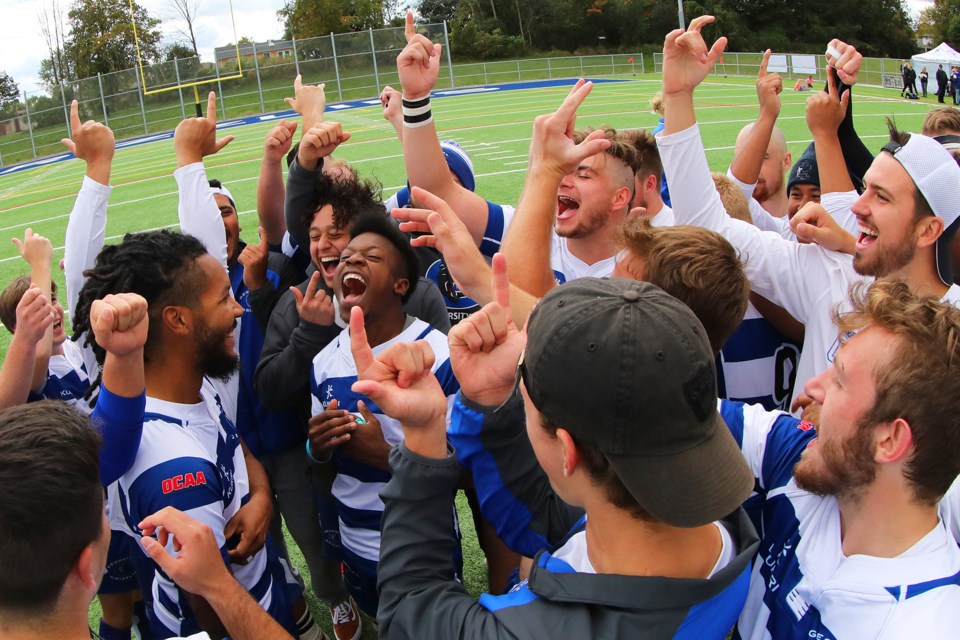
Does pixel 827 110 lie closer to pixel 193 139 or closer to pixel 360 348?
pixel 360 348

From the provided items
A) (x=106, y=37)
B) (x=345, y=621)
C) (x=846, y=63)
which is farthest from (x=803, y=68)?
(x=106, y=37)

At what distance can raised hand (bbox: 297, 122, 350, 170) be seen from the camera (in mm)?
3602

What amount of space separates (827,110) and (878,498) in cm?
234

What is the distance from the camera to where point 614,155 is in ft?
12.5

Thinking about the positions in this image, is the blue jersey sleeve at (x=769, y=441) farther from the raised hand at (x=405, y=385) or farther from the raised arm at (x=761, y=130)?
the raised arm at (x=761, y=130)

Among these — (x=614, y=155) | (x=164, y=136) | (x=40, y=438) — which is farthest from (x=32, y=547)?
(x=164, y=136)

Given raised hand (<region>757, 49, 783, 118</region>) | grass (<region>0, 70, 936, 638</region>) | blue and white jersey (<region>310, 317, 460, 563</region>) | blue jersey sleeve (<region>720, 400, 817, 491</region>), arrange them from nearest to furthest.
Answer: blue jersey sleeve (<region>720, 400, 817, 491</region>) → blue and white jersey (<region>310, 317, 460, 563</region>) → raised hand (<region>757, 49, 783, 118</region>) → grass (<region>0, 70, 936, 638</region>)

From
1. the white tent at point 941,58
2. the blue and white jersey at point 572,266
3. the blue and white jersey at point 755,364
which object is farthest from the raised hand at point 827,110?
the white tent at point 941,58

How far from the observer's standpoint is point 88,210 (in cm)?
324

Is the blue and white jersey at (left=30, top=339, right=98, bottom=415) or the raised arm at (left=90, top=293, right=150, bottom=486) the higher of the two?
the raised arm at (left=90, top=293, right=150, bottom=486)

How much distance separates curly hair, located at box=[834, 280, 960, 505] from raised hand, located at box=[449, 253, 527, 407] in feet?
2.85

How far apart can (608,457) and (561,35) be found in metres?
59.1

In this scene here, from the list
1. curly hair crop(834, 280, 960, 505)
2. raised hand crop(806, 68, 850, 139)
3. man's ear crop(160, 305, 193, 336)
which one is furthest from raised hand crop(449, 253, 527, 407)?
raised hand crop(806, 68, 850, 139)

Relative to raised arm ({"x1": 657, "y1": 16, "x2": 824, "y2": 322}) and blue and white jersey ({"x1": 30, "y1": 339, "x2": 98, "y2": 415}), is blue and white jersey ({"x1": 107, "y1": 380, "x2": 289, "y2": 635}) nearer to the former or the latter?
blue and white jersey ({"x1": 30, "y1": 339, "x2": 98, "y2": 415})
